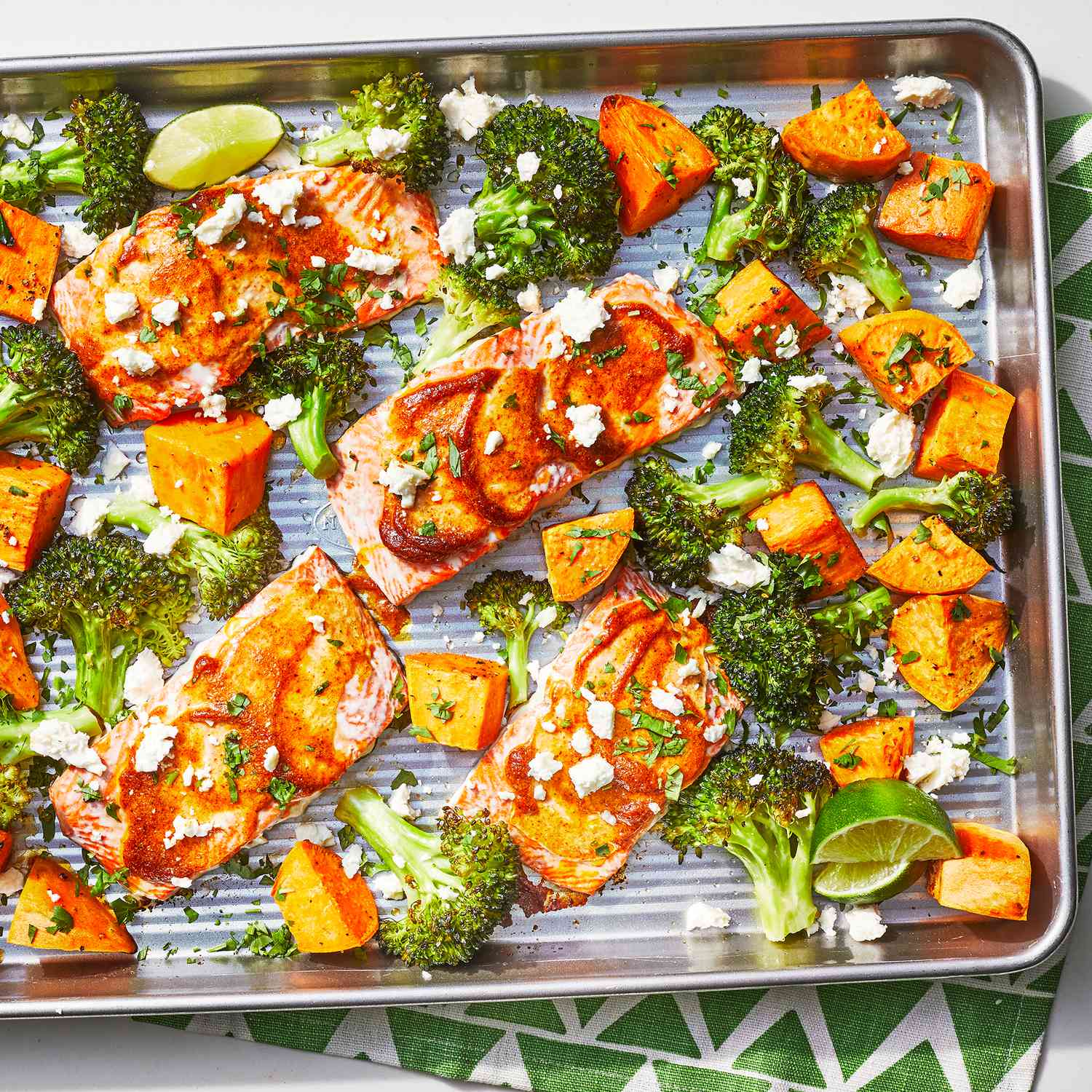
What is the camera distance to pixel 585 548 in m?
3.46

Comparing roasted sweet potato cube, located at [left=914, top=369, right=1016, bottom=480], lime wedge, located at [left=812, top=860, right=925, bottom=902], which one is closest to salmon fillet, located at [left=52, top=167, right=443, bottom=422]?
roasted sweet potato cube, located at [left=914, top=369, right=1016, bottom=480]

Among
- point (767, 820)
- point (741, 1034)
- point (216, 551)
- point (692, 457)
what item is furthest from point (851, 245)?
point (741, 1034)

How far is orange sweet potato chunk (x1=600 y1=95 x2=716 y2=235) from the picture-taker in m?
3.44

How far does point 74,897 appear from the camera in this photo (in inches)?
138

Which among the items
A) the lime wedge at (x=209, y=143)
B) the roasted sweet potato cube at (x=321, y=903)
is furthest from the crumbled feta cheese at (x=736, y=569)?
the lime wedge at (x=209, y=143)

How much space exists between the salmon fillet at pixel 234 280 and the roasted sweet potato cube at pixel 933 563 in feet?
6.30

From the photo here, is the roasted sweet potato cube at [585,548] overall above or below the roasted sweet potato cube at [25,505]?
below

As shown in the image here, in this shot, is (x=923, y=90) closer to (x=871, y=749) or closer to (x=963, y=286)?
(x=963, y=286)

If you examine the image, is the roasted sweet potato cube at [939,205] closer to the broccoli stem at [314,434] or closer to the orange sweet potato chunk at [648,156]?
the orange sweet potato chunk at [648,156]

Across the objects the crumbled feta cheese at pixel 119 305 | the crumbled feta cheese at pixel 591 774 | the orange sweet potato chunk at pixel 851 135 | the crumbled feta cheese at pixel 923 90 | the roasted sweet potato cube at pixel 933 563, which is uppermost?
the crumbled feta cheese at pixel 923 90

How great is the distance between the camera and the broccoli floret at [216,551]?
138 inches

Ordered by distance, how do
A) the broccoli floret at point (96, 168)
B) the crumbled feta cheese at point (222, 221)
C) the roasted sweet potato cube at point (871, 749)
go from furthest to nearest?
the roasted sweet potato cube at point (871, 749) → the broccoli floret at point (96, 168) → the crumbled feta cheese at point (222, 221)

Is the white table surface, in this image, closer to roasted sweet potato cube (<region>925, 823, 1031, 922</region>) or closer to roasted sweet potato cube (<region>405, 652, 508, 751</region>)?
roasted sweet potato cube (<region>925, 823, 1031, 922</region>)

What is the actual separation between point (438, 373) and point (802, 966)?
2.37 metres
